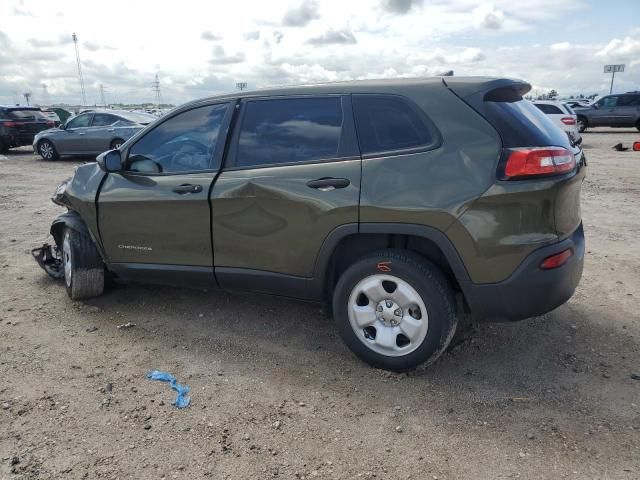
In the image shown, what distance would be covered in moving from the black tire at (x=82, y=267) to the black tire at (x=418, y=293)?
2267mm

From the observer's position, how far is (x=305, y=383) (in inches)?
127

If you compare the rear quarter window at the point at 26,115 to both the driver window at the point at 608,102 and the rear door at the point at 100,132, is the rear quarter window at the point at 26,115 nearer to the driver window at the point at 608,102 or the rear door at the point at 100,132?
the rear door at the point at 100,132

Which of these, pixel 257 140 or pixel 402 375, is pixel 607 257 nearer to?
pixel 402 375

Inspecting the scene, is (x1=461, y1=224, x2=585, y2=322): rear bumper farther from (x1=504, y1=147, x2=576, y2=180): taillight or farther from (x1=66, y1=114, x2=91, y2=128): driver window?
(x1=66, y1=114, x2=91, y2=128): driver window

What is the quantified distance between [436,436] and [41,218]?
7196 millimetres

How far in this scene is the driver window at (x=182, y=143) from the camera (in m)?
3.73

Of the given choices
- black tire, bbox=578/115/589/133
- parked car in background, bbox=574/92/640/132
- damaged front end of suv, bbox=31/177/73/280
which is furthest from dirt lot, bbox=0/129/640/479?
black tire, bbox=578/115/589/133

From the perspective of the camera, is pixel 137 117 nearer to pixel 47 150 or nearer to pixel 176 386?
pixel 47 150

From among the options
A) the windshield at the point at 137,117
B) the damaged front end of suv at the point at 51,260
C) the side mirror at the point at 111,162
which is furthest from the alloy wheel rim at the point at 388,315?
the windshield at the point at 137,117

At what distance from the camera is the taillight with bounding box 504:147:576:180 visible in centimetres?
277

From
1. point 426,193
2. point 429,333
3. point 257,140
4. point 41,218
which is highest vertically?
point 257,140

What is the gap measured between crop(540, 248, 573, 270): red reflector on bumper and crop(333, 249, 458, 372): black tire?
0.53m

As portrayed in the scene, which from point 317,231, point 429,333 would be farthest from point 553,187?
point 317,231

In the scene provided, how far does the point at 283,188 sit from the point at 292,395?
1.26 m
